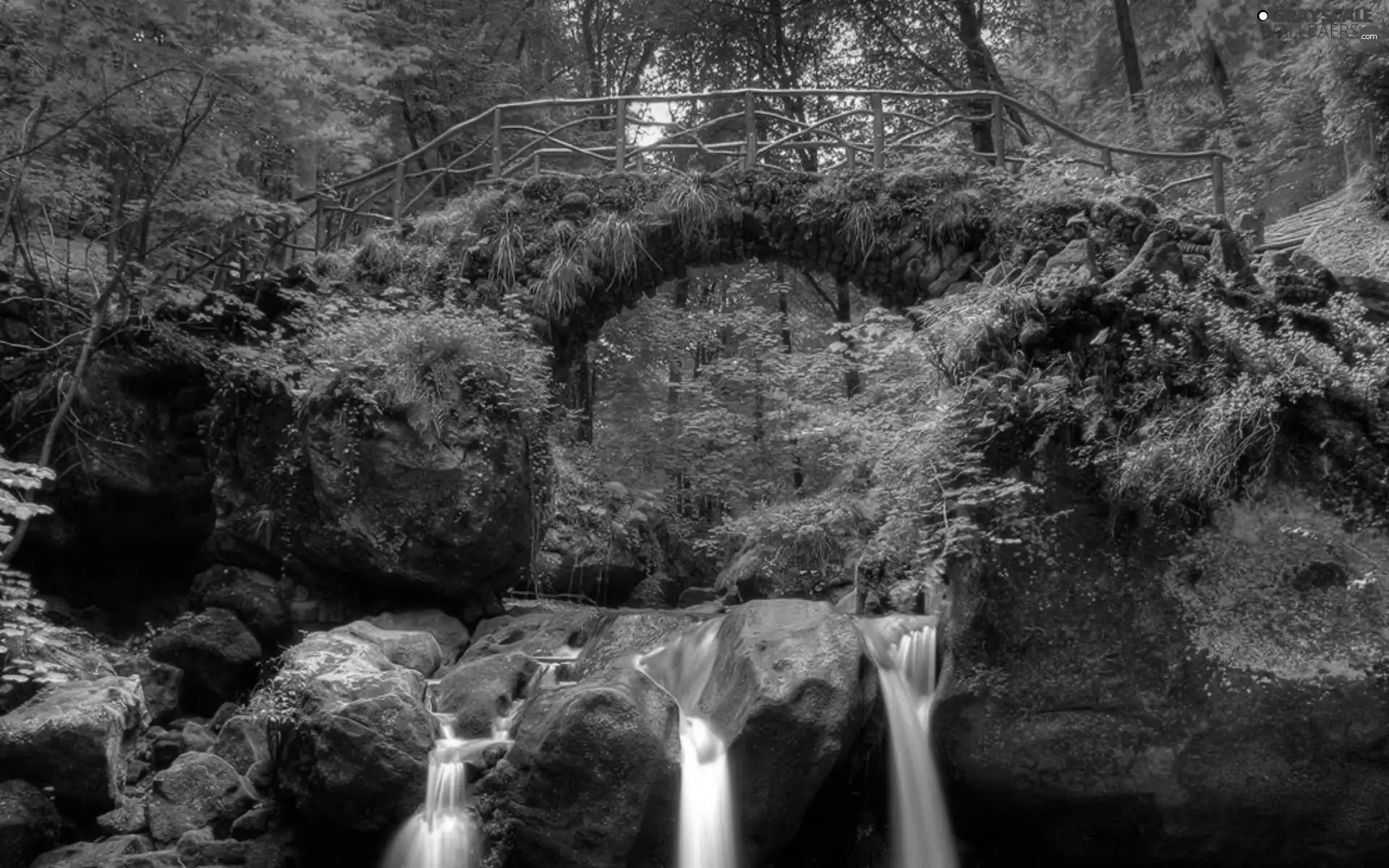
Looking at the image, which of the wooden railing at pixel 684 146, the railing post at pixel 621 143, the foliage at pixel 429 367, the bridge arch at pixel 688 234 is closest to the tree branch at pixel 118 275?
the foliage at pixel 429 367

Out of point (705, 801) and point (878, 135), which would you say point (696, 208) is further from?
point (705, 801)

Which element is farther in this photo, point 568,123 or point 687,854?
point 568,123

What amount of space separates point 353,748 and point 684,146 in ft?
27.0

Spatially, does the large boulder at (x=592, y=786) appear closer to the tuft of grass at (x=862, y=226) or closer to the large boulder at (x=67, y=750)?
the large boulder at (x=67, y=750)

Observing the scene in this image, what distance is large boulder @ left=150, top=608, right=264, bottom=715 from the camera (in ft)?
30.3

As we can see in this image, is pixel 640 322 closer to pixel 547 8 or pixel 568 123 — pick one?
pixel 568 123

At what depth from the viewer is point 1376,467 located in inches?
250

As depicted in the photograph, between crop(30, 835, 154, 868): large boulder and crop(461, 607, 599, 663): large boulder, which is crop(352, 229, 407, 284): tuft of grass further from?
crop(30, 835, 154, 868): large boulder

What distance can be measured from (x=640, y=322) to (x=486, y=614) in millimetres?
7279

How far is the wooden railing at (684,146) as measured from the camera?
491 inches

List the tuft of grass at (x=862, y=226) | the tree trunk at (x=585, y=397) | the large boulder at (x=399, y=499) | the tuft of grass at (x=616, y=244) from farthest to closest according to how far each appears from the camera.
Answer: the tree trunk at (x=585, y=397) < the tuft of grass at (x=616, y=244) < the tuft of grass at (x=862, y=226) < the large boulder at (x=399, y=499)

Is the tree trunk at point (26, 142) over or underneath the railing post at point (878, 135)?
underneath

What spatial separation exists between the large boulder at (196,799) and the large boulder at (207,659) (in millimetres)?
2028

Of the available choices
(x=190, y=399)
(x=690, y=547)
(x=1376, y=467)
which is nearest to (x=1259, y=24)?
(x=690, y=547)
